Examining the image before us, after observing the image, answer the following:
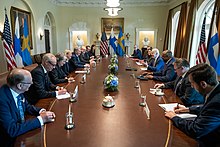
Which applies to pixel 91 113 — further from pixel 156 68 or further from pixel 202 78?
pixel 156 68

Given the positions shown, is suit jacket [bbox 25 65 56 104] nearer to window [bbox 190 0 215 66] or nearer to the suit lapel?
the suit lapel

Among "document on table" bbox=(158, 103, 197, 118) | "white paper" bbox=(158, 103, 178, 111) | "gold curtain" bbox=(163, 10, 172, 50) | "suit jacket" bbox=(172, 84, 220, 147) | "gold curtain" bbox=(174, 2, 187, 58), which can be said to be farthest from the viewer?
"gold curtain" bbox=(163, 10, 172, 50)

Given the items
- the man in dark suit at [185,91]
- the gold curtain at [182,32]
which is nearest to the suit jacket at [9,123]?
the man in dark suit at [185,91]

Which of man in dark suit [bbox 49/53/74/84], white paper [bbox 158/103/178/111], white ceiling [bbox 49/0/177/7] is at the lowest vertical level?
white paper [bbox 158/103/178/111]

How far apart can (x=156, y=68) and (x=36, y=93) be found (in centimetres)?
305

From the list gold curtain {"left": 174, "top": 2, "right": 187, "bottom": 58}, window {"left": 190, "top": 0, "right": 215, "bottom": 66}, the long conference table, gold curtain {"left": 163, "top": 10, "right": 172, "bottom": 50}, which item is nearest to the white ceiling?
gold curtain {"left": 163, "top": 10, "right": 172, "bottom": 50}

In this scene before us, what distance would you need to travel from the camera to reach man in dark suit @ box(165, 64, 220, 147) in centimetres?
139

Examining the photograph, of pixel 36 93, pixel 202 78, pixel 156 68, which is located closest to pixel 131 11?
pixel 156 68

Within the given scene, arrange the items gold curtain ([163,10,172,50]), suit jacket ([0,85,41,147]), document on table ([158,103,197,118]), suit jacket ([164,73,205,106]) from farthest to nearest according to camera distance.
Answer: gold curtain ([163,10,172,50]), suit jacket ([164,73,205,106]), document on table ([158,103,197,118]), suit jacket ([0,85,41,147])

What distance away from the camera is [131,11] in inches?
420

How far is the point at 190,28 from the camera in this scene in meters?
6.62

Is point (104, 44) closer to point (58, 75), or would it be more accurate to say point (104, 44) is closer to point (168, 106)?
point (58, 75)

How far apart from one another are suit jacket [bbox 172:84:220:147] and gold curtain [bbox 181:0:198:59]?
571 cm

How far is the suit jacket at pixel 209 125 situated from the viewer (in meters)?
1.38
